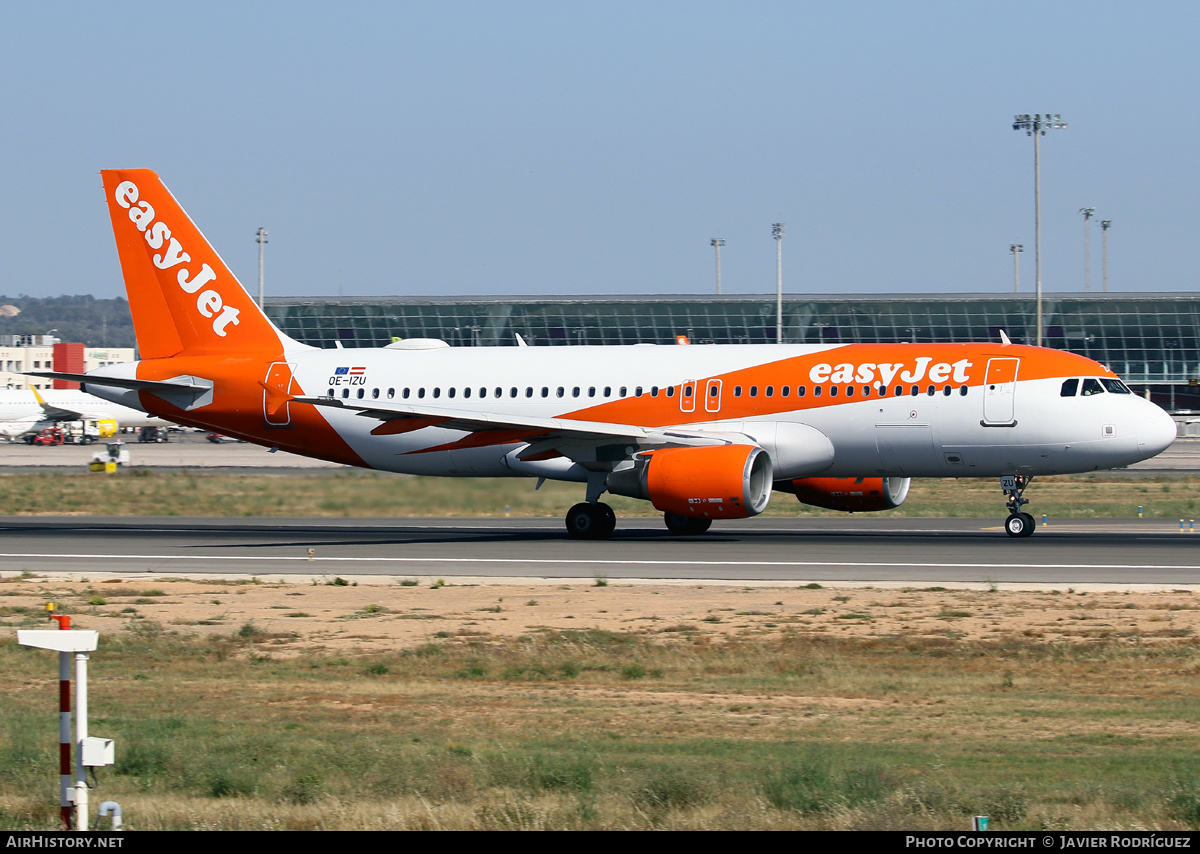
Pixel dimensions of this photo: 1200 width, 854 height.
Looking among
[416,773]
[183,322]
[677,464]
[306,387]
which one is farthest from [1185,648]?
[183,322]

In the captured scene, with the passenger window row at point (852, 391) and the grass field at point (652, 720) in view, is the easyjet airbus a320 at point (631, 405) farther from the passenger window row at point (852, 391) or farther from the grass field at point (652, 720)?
the grass field at point (652, 720)

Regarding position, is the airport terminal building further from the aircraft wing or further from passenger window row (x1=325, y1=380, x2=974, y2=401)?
the aircraft wing

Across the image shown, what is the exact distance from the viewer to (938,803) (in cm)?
880

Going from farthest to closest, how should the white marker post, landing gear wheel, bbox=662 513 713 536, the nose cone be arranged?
landing gear wheel, bbox=662 513 713 536, the nose cone, the white marker post

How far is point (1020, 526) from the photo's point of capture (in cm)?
3072

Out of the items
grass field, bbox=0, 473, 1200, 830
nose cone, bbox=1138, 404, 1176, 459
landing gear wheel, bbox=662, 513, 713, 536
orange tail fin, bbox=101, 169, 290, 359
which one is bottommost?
grass field, bbox=0, 473, 1200, 830

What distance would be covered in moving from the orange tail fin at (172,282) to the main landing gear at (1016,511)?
18.1 metres

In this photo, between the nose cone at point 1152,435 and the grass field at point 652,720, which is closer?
the grass field at point 652,720

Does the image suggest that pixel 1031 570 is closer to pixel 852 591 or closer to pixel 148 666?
pixel 852 591

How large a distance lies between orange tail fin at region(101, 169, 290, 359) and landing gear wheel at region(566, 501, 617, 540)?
9.42 m

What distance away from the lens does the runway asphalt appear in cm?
2438

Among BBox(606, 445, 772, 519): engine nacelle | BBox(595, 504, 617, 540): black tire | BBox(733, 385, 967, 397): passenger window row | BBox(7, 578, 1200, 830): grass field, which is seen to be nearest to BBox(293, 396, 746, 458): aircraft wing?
BBox(606, 445, 772, 519): engine nacelle

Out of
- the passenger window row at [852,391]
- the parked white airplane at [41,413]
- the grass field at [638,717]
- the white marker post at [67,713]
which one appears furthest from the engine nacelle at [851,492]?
the parked white airplane at [41,413]

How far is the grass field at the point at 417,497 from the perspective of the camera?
33688 millimetres
